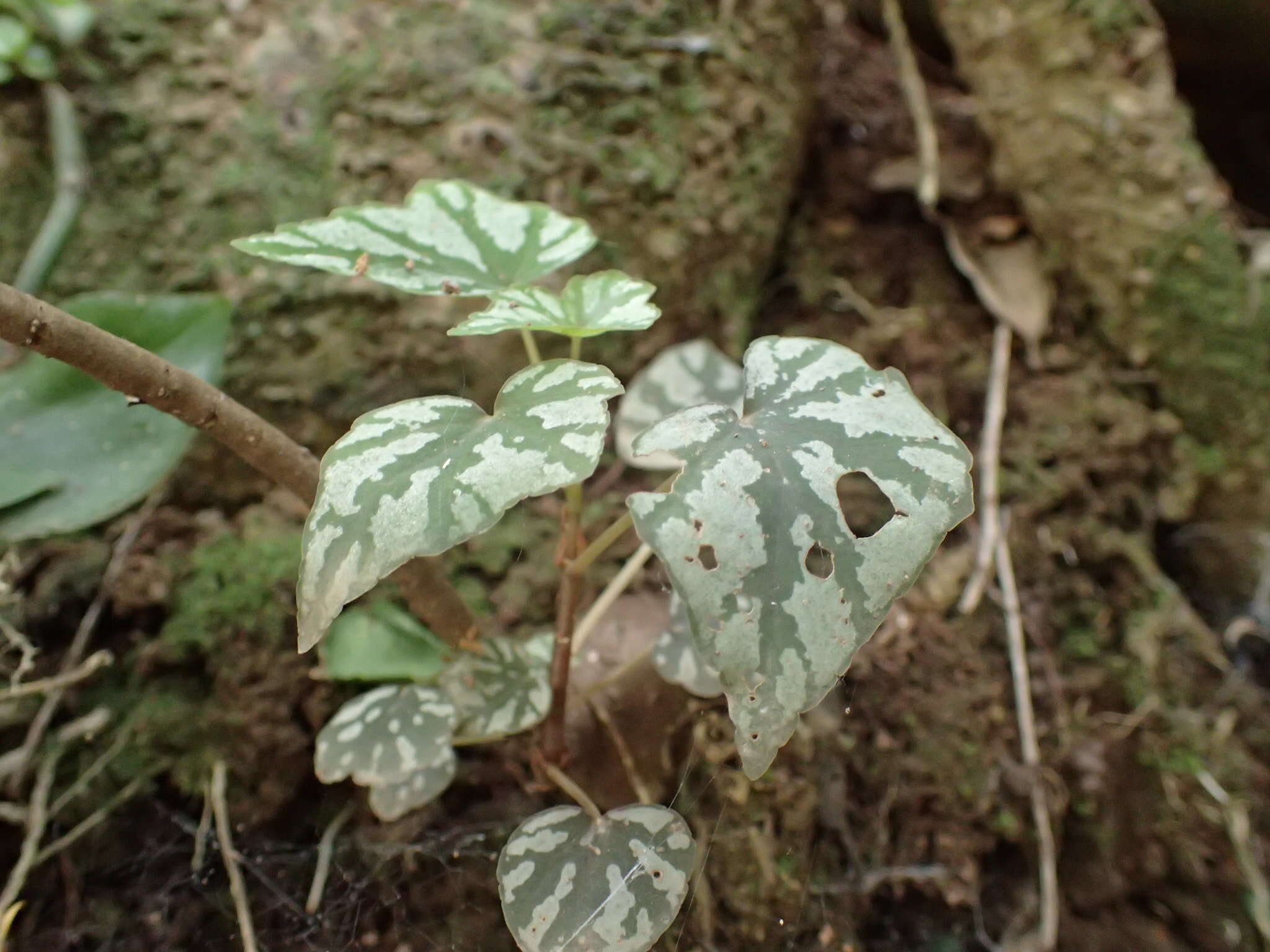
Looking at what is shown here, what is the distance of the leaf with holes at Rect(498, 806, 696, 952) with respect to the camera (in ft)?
2.18

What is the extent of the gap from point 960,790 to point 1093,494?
0.62 m

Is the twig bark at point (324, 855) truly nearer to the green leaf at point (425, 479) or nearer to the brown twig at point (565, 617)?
the brown twig at point (565, 617)

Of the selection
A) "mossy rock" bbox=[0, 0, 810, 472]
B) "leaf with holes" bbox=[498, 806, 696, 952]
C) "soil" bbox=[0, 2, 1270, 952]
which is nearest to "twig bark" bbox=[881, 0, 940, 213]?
"soil" bbox=[0, 2, 1270, 952]

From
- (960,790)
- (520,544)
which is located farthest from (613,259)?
(960,790)

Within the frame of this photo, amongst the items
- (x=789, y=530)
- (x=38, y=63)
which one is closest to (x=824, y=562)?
(x=789, y=530)

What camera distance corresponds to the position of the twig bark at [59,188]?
46.5 inches

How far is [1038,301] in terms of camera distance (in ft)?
5.16

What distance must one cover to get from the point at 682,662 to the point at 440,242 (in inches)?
21.0

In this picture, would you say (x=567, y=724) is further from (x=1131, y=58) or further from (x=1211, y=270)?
(x=1131, y=58)

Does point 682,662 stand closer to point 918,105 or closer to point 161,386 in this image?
point 161,386

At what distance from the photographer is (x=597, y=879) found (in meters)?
0.70

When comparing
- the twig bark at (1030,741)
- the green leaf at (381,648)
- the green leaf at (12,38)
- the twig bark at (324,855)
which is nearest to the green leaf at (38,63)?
the green leaf at (12,38)

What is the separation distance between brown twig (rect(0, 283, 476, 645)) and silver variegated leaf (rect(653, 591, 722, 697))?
0.28m

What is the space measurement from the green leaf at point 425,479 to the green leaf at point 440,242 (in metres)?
0.19
